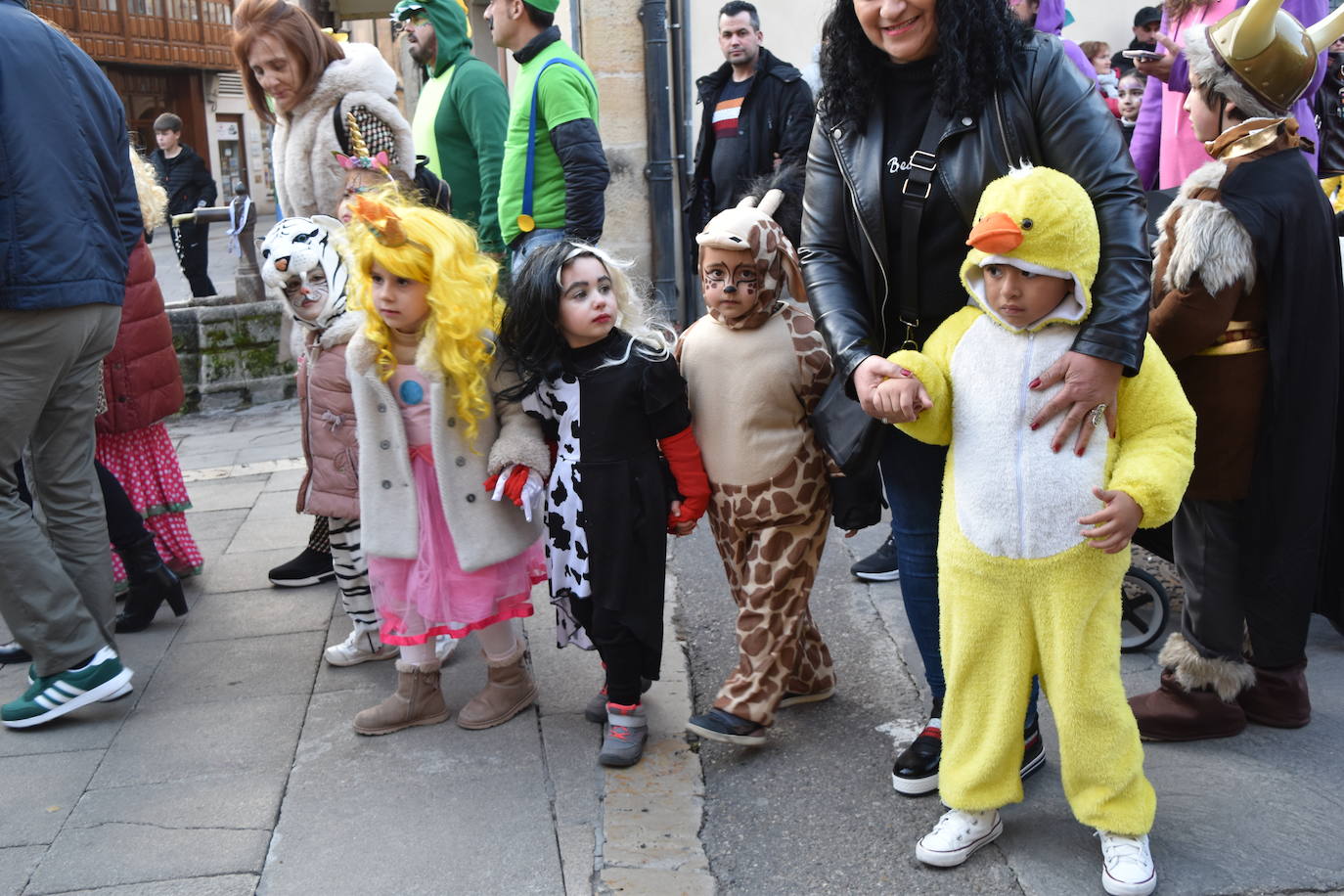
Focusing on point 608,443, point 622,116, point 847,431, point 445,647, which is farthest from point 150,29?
point 847,431

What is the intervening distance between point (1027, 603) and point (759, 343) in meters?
0.96

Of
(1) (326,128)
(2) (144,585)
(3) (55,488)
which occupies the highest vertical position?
(1) (326,128)

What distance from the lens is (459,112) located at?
4953 mm

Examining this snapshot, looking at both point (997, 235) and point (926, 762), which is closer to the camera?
point (997, 235)

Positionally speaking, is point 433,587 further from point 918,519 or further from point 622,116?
point 622,116

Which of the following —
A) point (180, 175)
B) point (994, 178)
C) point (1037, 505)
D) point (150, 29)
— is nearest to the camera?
point (1037, 505)

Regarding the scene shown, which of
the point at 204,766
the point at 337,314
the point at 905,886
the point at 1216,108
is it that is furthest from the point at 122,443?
the point at 1216,108

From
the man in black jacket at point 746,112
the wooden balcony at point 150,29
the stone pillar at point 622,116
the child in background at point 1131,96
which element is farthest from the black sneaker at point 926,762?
the wooden balcony at point 150,29

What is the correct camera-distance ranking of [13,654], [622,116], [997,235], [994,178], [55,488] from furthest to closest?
[622,116] < [13,654] < [55,488] < [994,178] < [997,235]

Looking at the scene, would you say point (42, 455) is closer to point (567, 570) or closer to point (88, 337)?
point (88, 337)

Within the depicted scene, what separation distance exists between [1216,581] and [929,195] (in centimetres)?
131

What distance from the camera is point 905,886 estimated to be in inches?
106

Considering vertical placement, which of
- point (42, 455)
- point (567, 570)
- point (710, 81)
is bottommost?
point (567, 570)

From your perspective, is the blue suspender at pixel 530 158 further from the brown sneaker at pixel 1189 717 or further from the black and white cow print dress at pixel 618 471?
the brown sneaker at pixel 1189 717
